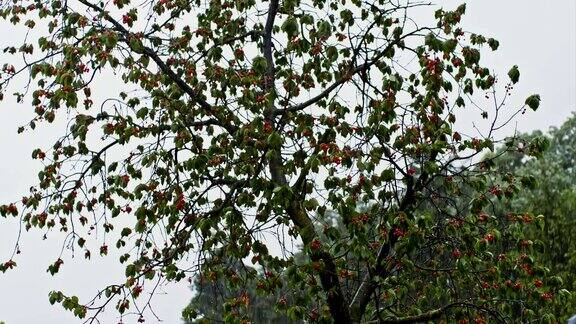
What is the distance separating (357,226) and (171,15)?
5.44m

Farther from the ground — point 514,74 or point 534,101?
point 514,74

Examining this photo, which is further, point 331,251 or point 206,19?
point 206,19

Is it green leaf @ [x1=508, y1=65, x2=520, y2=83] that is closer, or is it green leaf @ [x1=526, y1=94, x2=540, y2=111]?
green leaf @ [x1=526, y1=94, x2=540, y2=111]

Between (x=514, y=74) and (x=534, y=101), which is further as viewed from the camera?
(x=514, y=74)

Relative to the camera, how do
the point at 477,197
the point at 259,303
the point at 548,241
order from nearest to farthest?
the point at 477,197 < the point at 548,241 < the point at 259,303

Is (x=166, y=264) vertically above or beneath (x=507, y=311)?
above

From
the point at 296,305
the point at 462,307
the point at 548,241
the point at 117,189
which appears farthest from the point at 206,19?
the point at 548,241

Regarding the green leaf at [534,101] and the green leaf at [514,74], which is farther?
the green leaf at [514,74]

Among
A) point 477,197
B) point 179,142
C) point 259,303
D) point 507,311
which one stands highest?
point 259,303

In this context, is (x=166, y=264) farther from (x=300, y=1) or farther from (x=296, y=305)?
(x=300, y=1)

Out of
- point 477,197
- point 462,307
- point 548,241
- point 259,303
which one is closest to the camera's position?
point 477,197

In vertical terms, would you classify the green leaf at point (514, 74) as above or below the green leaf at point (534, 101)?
above

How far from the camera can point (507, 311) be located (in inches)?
420

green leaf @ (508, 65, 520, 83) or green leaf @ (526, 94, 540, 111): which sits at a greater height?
green leaf @ (508, 65, 520, 83)
